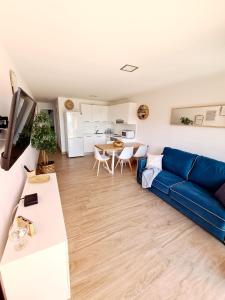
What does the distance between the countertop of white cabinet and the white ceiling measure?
169 cm

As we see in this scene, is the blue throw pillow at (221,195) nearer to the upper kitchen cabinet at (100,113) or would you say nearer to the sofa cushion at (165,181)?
the sofa cushion at (165,181)

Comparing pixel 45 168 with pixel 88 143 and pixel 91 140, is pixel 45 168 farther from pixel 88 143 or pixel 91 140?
pixel 91 140

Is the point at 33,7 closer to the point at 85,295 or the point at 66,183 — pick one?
the point at 85,295

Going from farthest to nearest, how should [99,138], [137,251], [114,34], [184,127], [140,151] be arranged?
1. [99,138]
2. [140,151]
3. [184,127]
4. [137,251]
5. [114,34]

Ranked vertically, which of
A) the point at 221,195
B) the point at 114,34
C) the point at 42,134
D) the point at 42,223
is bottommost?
the point at 221,195

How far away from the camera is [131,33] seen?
4.51 ft

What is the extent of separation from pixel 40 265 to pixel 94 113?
18.0 feet

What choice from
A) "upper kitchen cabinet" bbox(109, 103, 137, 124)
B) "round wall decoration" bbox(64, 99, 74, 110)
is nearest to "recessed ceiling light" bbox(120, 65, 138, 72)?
"upper kitchen cabinet" bbox(109, 103, 137, 124)

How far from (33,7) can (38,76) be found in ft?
6.47

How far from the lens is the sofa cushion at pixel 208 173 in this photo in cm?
230

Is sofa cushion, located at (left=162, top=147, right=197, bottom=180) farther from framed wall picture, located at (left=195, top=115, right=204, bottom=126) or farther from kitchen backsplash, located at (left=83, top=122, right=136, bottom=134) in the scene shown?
kitchen backsplash, located at (left=83, top=122, right=136, bottom=134)

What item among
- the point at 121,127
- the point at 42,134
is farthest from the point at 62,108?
the point at 42,134

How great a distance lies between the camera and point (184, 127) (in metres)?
3.22

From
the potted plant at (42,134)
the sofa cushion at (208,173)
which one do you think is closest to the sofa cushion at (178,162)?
the sofa cushion at (208,173)
